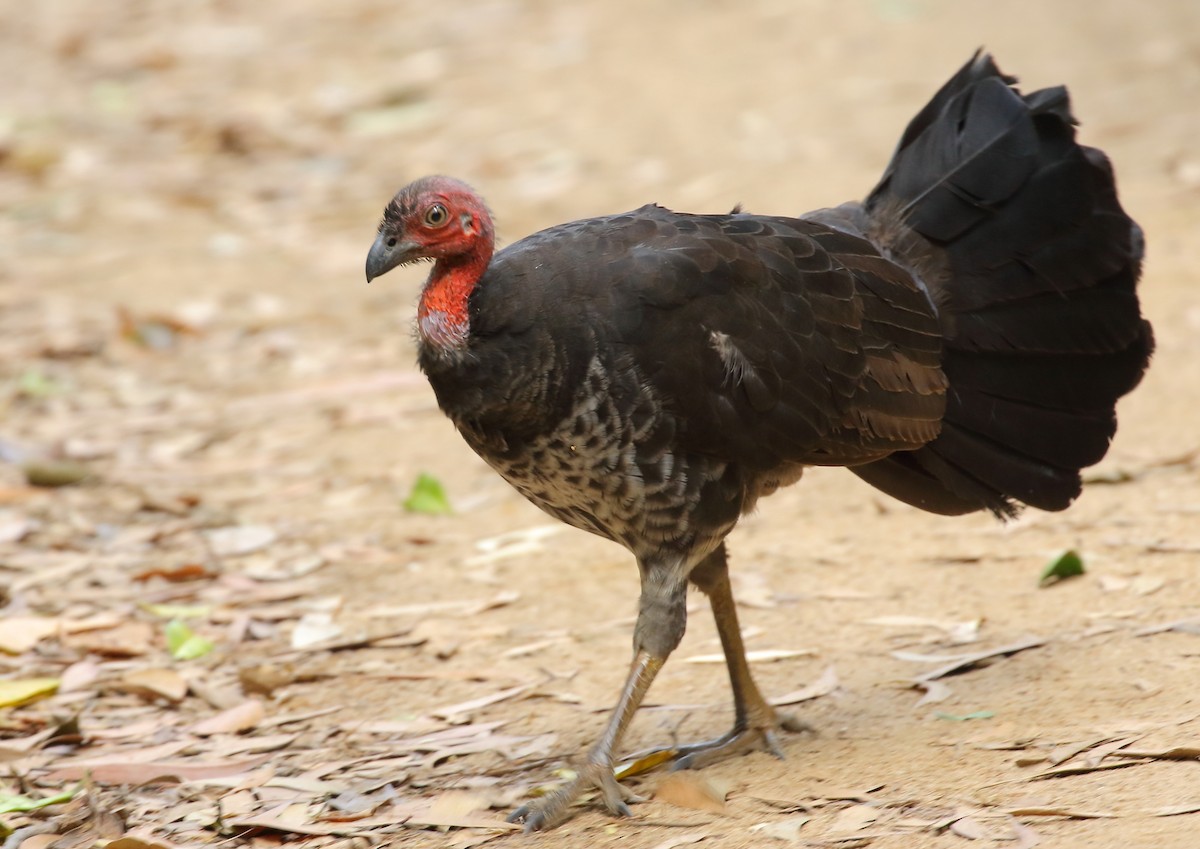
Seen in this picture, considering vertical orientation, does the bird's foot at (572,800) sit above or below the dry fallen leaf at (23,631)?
below

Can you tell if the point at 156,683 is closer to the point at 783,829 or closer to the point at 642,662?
the point at 642,662

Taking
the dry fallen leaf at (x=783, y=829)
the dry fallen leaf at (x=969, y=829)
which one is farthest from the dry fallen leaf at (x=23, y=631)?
the dry fallen leaf at (x=969, y=829)

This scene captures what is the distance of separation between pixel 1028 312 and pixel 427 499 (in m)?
3.02

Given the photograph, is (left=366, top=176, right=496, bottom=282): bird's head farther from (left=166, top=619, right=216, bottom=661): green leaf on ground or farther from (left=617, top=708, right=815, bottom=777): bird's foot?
(left=166, top=619, right=216, bottom=661): green leaf on ground

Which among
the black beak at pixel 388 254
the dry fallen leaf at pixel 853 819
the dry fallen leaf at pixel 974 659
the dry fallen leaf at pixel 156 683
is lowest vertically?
the dry fallen leaf at pixel 853 819

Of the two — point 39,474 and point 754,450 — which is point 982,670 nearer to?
point 754,450

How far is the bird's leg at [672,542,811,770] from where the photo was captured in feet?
16.1

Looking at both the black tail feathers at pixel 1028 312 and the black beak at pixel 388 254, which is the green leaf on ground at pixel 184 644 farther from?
the black tail feathers at pixel 1028 312

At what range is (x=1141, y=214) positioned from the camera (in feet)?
30.5

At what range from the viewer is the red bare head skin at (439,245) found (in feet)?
14.9

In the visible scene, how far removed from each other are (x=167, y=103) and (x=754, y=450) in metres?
11.4

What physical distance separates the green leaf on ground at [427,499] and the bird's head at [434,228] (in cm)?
246

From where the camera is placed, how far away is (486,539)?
265 inches

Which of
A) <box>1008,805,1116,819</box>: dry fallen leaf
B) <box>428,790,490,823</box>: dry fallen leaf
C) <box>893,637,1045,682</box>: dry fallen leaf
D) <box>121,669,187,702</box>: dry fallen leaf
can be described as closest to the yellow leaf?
<box>121,669,187,702</box>: dry fallen leaf
